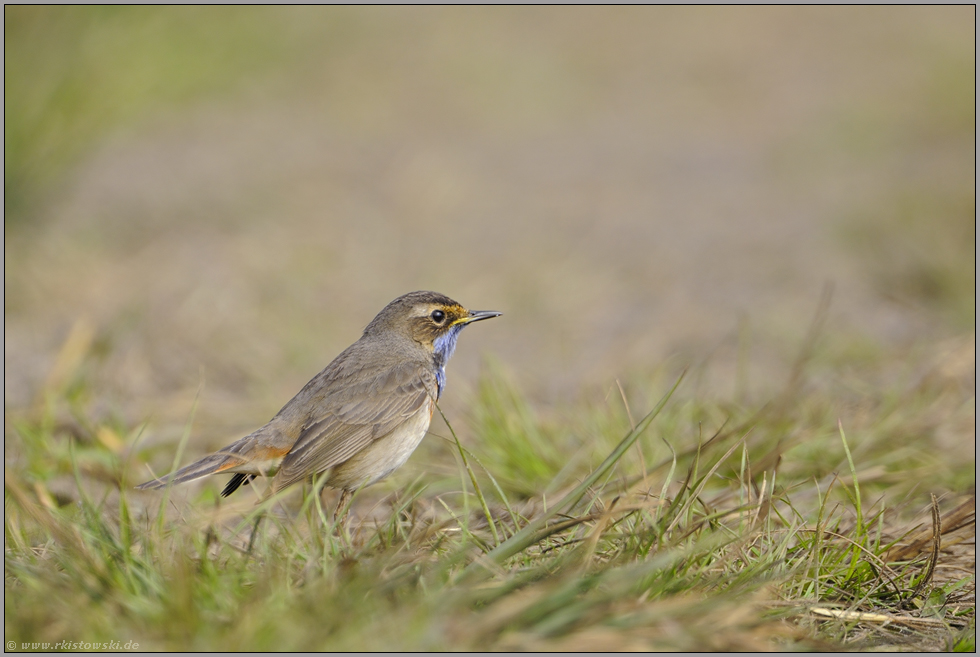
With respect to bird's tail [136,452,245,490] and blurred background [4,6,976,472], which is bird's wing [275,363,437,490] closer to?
bird's tail [136,452,245,490]

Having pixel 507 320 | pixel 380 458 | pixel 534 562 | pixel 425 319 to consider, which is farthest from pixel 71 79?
pixel 534 562

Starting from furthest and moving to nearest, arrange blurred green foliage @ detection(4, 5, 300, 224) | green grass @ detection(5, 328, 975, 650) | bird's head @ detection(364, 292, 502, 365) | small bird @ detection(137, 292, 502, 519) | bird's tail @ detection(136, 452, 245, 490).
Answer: blurred green foliage @ detection(4, 5, 300, 224) < bird's head @ detection(364, 292, 502, 365) < small bird @ detection(137, 292, 502, 519) < bird's tail @ detection(136, 452, 245, 490) < green grass @ detection(5, 328, 975, 650)

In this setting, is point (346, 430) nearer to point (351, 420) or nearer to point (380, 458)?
point (351, 420)

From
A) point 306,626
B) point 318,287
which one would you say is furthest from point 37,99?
point 306,626

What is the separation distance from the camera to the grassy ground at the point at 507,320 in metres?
3.04

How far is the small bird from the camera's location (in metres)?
4.21

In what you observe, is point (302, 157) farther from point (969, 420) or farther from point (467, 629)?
point (467, 629)

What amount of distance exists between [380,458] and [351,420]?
0.24 m

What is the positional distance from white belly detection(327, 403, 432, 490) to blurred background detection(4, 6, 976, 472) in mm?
1297

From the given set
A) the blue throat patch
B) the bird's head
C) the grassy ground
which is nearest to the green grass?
the grassy ground

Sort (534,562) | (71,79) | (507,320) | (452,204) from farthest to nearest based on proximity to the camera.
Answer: (452,204)
(71,79)
(507,320)
(534,562)

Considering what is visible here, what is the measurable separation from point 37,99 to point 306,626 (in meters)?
7.32

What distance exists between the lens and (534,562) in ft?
11.2

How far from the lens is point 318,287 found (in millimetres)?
8852
